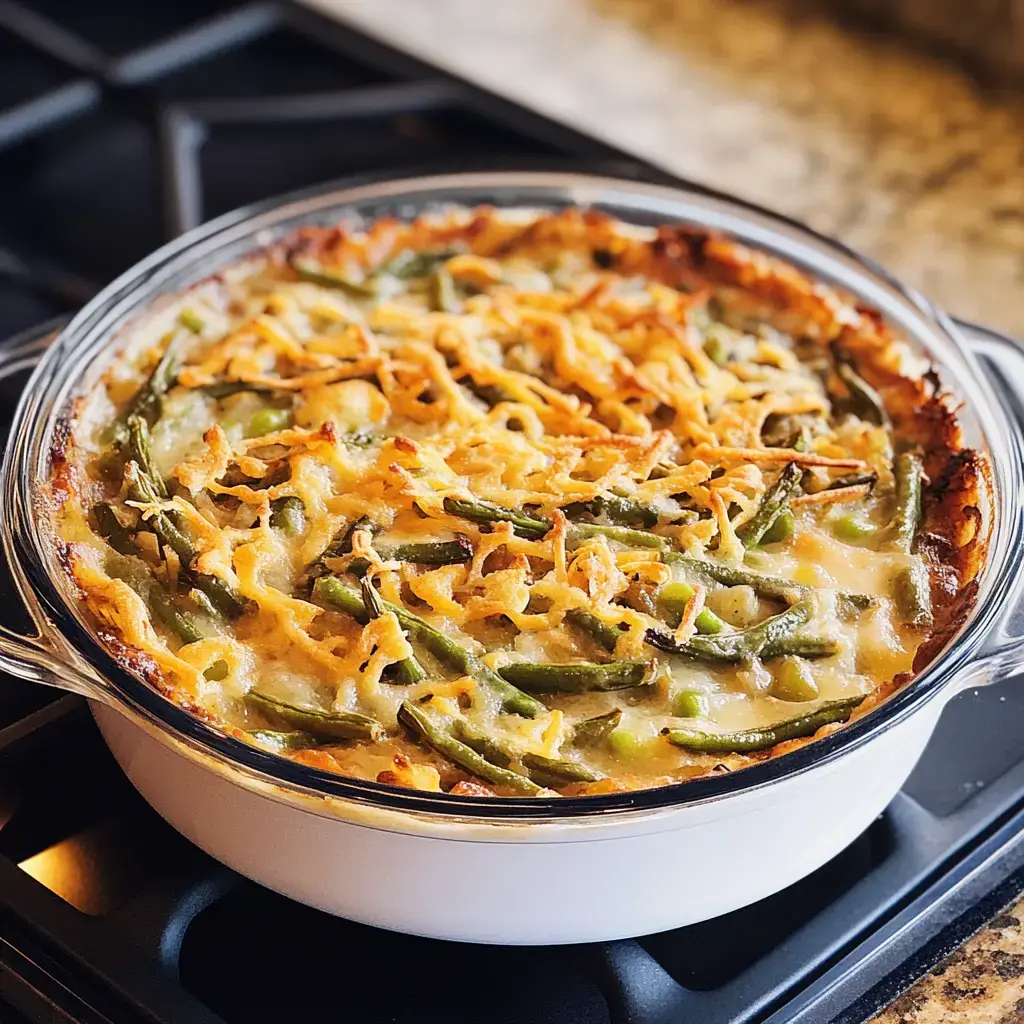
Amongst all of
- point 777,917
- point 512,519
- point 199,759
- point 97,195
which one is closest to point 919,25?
point 97,195

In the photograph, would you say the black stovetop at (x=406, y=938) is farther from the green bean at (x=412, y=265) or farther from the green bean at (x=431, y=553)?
the green bean at (x=412, y=265)

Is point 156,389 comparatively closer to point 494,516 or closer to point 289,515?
point 289,515

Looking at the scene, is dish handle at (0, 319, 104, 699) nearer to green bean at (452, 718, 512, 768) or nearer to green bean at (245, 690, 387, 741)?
green bean at (245, 690, 387, 741)

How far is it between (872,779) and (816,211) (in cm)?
174

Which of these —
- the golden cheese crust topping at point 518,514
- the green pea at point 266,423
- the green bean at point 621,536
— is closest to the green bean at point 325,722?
the golden cheese crust topping at point 518,514

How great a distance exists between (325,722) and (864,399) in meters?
0.89

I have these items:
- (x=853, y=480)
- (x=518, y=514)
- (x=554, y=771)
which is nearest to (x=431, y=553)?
(x=518, y=514)

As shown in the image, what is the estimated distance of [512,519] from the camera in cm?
157

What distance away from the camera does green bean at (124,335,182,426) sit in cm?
176

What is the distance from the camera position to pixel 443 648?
4.74 feet

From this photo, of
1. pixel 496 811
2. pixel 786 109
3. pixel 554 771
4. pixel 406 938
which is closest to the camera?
pixel 496 811

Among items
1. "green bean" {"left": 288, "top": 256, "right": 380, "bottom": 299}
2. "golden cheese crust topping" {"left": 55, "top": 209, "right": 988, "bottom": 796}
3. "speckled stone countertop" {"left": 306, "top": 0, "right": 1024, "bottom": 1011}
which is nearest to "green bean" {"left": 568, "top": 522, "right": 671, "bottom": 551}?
"golden cheese crust topping" {"left": 55, "top": 209, "right": 988, "bottom": 796}

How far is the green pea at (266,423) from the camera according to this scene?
174 centimetres

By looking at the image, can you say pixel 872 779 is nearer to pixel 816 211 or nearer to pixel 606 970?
pixel 606 970
